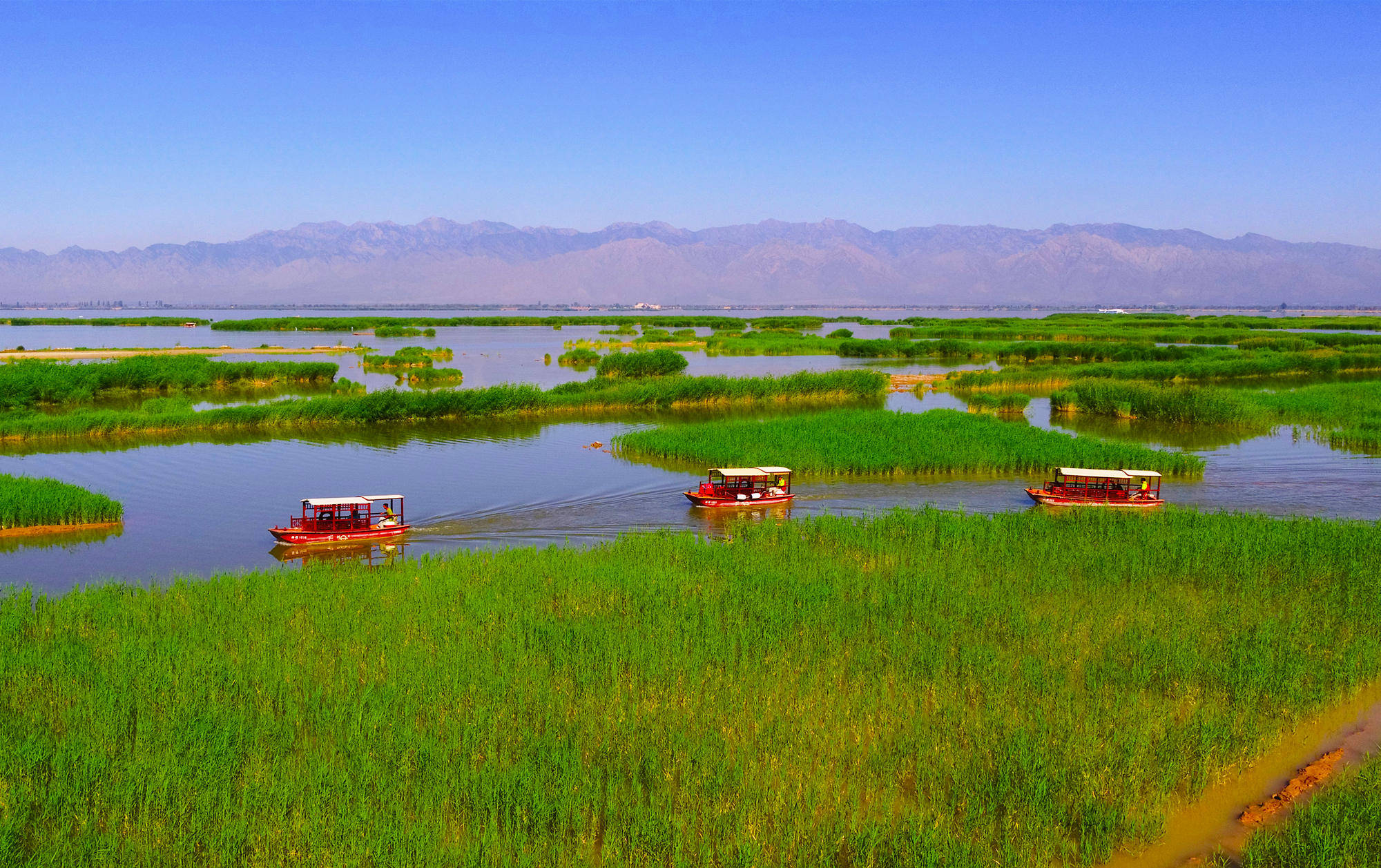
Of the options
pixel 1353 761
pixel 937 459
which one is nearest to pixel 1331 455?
pixel 937 459

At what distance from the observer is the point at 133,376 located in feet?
182

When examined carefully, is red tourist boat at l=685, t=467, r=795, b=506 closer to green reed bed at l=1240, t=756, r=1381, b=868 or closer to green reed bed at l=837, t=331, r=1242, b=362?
green reed bed at l=1240, t=756, r=1381, b=868

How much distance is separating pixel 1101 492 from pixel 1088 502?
116 centimetres

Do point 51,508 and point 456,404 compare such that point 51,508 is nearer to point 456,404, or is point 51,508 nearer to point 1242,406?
point 456,404

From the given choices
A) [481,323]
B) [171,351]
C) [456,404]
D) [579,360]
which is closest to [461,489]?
[456,404]

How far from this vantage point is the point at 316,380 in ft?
207

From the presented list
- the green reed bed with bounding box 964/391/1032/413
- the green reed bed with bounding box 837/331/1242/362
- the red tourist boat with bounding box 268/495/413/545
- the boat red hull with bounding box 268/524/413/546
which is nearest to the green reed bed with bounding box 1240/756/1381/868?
the red tourist boat with bounding box 268/495/413/545

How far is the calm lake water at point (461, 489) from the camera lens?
23.2m

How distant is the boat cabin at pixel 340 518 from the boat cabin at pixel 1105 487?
18.4 m

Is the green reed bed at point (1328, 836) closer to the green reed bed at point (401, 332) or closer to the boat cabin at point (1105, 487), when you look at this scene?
the boat cabin at point (1105, 487)

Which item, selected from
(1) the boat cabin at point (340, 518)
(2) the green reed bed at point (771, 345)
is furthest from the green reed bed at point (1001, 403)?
(2) the green reed bed at point (771, 345)

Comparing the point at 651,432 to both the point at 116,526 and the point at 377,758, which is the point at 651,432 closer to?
the point at 116,526

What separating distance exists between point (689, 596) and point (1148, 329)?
386 feet

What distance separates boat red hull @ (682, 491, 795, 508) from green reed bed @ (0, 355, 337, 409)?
1490 inches
